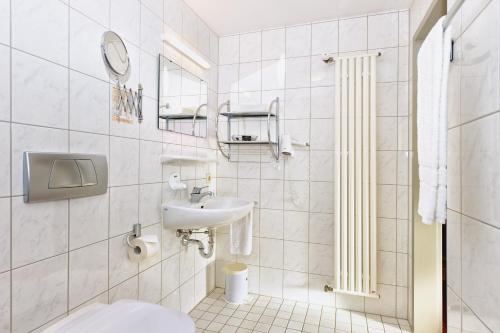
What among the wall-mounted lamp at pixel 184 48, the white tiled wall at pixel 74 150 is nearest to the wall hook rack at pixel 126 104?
the white tiled wall at pixel 74 150

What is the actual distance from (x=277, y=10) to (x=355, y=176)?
1373 millimetres

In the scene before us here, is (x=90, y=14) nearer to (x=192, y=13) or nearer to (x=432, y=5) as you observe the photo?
(x=192, y=13)

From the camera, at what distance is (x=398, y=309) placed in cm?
209

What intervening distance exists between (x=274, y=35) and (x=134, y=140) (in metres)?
1.53

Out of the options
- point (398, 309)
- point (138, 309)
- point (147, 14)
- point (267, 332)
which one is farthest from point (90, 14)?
point (398, 309)

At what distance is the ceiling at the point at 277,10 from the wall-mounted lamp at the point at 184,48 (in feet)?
1.02

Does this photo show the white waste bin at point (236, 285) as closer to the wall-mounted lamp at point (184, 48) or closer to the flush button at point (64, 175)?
the flush button at point (64, 175)

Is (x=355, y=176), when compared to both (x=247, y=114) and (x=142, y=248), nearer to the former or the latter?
(x=247, y=114)

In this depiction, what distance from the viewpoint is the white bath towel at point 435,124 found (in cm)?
94

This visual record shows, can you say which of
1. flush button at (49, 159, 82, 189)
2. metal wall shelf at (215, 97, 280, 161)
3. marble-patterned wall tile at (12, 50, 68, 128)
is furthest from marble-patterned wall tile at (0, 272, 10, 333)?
metal wall shelf at (215, 97, 280, 161)

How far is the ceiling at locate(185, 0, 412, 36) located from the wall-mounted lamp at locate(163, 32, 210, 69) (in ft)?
1.02

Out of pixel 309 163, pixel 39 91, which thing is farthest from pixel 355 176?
pixel 39 91

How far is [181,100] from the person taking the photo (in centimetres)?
197

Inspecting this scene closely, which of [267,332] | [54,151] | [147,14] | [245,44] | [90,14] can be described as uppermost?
[245,44]
